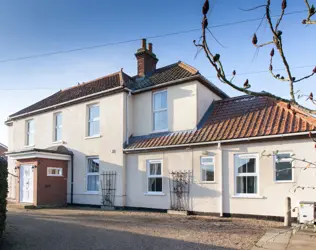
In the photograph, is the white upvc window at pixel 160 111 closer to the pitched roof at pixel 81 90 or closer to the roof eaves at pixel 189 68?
the roof eaves at pixel 189 68

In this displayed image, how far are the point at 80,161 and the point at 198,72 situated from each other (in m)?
8.47

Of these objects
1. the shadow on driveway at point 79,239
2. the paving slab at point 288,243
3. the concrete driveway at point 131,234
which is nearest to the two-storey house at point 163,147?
the concrete driveway at point 131,234

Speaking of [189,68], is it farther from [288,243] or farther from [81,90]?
[288,243]

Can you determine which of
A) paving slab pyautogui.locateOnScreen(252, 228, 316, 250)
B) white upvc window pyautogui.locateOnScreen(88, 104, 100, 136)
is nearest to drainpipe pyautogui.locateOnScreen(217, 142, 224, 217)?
paving slab pyautogui.locateOnScreen(252, 228, 316, 250)

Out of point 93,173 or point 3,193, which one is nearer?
point 3,193

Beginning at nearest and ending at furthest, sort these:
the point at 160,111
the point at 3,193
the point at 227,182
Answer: the point at 3,193 → the point at 227,182 → the point at 160,111

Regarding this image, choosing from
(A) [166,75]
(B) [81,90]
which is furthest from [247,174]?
(B) [81,90]

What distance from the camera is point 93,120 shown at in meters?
17.7

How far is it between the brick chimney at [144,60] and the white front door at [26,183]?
8453 mm

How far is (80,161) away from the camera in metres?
17.7

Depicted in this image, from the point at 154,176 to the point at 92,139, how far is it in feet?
15.4

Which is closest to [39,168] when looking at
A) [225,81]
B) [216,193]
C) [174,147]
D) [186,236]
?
[174,147]

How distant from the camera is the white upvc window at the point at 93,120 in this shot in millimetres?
17531

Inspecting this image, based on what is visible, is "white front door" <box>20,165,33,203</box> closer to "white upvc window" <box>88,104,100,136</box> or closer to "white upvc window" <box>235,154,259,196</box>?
"white upvc window" <box>88,104,100,136</box>
